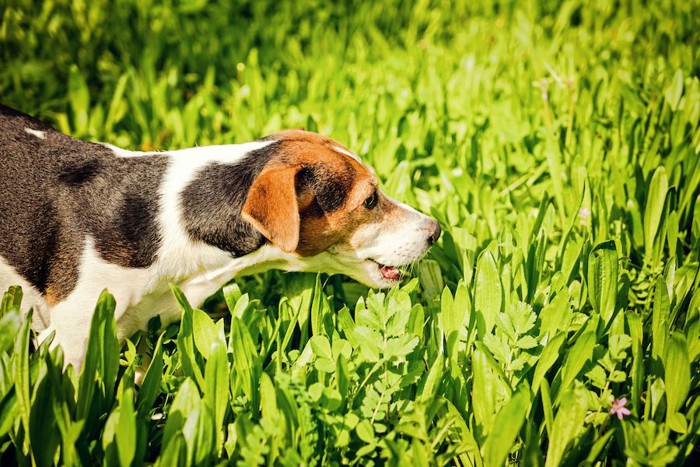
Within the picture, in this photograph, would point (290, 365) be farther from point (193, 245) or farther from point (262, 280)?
point (262, 280)

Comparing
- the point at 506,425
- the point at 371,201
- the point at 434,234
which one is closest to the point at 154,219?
the point at 371,201

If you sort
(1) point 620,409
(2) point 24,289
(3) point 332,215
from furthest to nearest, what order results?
(3) point 332,215, (2) point 24,289, (1) point 620,409

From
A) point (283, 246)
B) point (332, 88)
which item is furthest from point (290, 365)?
point (332, 88)

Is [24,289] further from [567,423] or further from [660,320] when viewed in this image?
[660,320]

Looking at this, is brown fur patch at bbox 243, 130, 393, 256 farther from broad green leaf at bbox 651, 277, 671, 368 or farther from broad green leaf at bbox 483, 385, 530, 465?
broad green leaf at bbox 651, 277, 671, 368

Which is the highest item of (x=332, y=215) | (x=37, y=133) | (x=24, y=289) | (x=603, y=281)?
(x=37, y=133)

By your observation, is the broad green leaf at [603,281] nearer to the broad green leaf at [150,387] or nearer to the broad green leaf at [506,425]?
the broad green leaf at [506,425]

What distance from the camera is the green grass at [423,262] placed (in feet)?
6.47

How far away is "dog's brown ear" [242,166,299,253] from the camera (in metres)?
2.31

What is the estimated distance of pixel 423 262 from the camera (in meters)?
3.19

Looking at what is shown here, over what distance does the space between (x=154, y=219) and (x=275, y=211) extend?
0.55m

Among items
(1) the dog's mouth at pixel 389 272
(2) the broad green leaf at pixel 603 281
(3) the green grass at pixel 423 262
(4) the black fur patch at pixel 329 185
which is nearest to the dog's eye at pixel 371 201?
(4) the black fur patch at pixel 329 185

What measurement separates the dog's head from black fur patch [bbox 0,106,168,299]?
0.51 meters

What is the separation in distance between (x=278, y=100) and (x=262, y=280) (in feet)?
7.35
